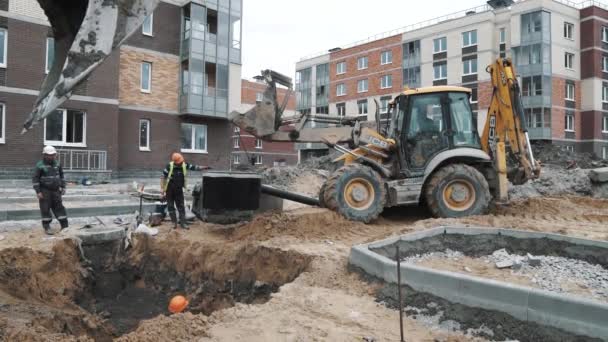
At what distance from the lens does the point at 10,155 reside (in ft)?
55.6

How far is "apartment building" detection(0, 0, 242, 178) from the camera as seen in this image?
56.4 ft

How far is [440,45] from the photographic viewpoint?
43.5 metres

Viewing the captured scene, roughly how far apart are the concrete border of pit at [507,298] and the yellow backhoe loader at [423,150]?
353cm

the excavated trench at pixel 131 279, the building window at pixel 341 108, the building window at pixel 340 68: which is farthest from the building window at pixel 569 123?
the excavated trench at pixel 131 279

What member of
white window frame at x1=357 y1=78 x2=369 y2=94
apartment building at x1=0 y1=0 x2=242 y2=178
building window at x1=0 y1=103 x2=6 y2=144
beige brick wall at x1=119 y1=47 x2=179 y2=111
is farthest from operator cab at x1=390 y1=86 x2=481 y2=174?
white window frame at x1=357 y1=78 x2=369 y2=94

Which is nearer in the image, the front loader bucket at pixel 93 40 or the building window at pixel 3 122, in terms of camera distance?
the front loader bucket at pixel 93 40

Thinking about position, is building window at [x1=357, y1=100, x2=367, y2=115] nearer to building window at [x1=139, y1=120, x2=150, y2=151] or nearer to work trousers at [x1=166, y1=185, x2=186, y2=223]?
building window at [x1=139, y1=120, x2=150, y2=151]

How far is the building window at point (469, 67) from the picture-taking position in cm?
4128

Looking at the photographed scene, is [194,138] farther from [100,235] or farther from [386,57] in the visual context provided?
[386,57]

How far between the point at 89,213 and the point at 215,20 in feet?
53.6

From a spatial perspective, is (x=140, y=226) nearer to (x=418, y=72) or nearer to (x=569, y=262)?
(x=569, y=262)

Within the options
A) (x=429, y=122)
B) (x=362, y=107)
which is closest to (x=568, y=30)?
(x=362, y=107)

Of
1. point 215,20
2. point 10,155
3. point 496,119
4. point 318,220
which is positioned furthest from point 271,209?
point 215,20

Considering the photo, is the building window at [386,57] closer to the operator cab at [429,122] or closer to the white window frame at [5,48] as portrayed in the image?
the white window frame at [5,48]
